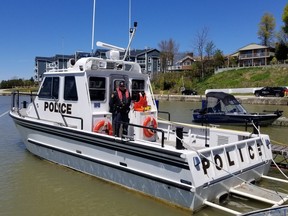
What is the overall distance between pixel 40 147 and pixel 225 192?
5.67m

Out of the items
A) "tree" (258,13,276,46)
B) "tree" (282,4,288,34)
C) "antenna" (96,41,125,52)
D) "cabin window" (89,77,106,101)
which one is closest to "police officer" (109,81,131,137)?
"cabin window" (89,77,106,101)

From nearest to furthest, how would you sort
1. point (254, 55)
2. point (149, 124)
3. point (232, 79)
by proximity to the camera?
point (149, 124)
point (232, 79)
point (254, 55)

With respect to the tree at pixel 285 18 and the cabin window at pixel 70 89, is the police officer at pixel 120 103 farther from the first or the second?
the tree at pixel 285 18

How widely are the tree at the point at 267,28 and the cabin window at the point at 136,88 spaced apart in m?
84.9

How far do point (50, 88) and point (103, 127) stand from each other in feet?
7.94

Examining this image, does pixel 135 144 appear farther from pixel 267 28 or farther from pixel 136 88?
pixel 267 28

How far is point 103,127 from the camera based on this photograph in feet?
26.9

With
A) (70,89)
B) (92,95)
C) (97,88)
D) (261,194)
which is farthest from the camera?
(70,89)

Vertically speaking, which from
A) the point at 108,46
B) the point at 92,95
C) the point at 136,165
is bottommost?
the point at 136,165

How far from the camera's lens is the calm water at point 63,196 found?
20.8ft

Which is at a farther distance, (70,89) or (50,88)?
(50,88)

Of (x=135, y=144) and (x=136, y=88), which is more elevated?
(x=136, y=88)

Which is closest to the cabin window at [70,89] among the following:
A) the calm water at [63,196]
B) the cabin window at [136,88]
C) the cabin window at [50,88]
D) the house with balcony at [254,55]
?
the cabin window at [50,88]

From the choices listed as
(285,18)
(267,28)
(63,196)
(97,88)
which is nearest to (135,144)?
(63,196)
